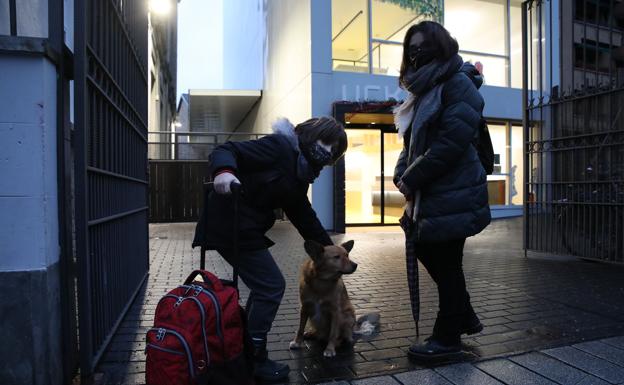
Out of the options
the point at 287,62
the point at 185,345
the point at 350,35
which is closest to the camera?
Answer: the point at 185,345

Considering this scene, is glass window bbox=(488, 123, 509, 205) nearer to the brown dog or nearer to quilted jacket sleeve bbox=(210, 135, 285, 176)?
the brown dog

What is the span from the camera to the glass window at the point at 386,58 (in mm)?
12391

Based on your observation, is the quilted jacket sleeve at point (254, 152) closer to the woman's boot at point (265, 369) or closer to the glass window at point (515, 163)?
the woman's boot at point (265, 369)

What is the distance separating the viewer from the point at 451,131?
2975mm

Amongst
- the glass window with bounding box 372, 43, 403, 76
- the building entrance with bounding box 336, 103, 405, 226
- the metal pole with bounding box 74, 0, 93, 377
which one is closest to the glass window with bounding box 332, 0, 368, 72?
the glass window with bounding box 372, 43, 403, 76

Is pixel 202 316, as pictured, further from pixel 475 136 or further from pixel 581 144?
pixel 581 144

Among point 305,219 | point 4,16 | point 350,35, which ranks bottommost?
point 305,219

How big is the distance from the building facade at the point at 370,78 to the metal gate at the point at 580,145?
341 centimetres

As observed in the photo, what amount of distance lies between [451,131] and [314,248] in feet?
3.83

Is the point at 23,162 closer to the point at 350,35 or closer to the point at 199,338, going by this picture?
the point at 199,338

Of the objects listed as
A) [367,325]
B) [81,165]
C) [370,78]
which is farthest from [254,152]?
[370,78]

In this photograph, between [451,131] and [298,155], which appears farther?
[451,131]

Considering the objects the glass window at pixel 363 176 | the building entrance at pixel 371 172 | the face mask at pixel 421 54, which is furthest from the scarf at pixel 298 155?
the glass window at pixel 363 176

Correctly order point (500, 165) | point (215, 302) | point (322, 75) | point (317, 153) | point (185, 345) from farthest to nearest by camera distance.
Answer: point (500, 165) → point (322, 75) → point (317, 153) → point (215, 302) → point (185, 345)
